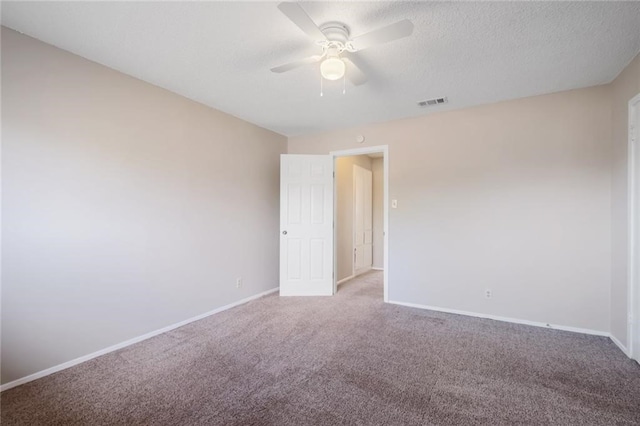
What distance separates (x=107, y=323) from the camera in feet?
8.30

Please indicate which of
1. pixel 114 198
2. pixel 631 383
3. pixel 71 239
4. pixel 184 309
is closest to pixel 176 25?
pixel 114 198

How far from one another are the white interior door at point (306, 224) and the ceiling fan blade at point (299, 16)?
2627 mm

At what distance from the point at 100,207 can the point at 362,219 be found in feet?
15.0

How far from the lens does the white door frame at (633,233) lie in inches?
92.3

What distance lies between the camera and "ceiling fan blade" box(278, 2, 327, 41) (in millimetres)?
1470

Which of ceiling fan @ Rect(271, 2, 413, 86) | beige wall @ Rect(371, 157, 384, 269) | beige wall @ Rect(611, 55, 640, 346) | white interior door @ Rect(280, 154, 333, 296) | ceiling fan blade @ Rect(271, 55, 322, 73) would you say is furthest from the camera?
beige wall @ Rect(371, 157, 384, 269)

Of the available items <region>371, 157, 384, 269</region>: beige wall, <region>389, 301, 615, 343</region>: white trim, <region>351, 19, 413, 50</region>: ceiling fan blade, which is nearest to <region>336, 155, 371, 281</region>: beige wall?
<region>371, 157, 384, 269</region>: beige wall

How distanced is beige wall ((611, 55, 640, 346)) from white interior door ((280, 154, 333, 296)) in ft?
10.1

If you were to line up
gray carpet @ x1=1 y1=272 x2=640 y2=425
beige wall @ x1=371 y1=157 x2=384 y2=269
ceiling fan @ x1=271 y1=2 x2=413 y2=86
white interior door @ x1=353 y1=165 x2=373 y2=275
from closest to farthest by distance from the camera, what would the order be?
ceiling fan @ x1=271 y1=2 x2=413 y2=86 → gray carpet @ x1=1 y1=272 x2=640 y2=425 → white interior door @ x1=353 y1=165 x2=373 y2=275 → beige wall @ x1=371 y1=157 x2=384 y2=269

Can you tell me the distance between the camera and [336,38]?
6.68ft

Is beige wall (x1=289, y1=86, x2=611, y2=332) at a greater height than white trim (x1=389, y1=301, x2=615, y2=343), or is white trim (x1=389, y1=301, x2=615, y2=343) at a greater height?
beige wall (x1=289, y1=86, x2=611, y2=332)

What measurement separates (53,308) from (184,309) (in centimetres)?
117

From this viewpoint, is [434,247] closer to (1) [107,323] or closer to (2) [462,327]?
(2) [462,327]

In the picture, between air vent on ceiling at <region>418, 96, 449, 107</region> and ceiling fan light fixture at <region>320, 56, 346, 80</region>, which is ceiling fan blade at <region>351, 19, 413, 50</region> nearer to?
ceiling fan light fixture at <region>320, 56, 346, 80</region>
